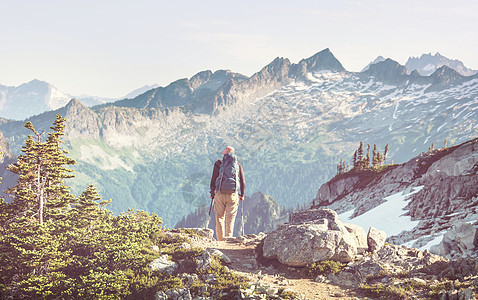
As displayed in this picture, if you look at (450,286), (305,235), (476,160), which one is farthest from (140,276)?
(476,160)

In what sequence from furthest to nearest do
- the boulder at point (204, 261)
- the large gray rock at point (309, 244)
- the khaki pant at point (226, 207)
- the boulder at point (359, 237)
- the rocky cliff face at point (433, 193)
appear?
→ the rocky cliff face at point (433, 193)
the khaki pant at point (226, 207)
the boulder at point (359, 237)
the large gray rock at point (309, 244)
the boulder at point (204, 261)

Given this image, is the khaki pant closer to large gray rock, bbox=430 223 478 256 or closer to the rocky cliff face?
large gray rock, bbox=430 223 478 256

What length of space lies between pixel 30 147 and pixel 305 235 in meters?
19.0

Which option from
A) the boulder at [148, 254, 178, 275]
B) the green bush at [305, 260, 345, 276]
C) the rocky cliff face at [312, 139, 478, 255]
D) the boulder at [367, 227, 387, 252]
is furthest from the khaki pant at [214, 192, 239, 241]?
the rocky cliff face at [312, 139, 478, 255]

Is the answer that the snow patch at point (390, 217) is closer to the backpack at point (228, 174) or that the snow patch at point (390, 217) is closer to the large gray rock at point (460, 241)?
the large gray rock at point (460, 241)

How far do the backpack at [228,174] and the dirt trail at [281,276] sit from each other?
3605mm

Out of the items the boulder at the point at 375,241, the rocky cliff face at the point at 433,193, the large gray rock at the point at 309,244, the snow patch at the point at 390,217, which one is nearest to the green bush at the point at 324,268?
the large gray rock at the point at 309,244

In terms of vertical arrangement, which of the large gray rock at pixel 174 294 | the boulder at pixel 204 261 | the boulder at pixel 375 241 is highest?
the boulder at pixel 375 241

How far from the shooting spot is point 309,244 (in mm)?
18641

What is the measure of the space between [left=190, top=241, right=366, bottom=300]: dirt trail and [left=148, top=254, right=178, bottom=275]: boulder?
2689 mm

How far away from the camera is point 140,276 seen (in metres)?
17.3

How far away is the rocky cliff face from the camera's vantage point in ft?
153

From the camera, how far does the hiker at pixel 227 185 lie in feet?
76.0

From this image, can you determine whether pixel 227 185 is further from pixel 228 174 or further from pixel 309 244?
pixel 309 244
